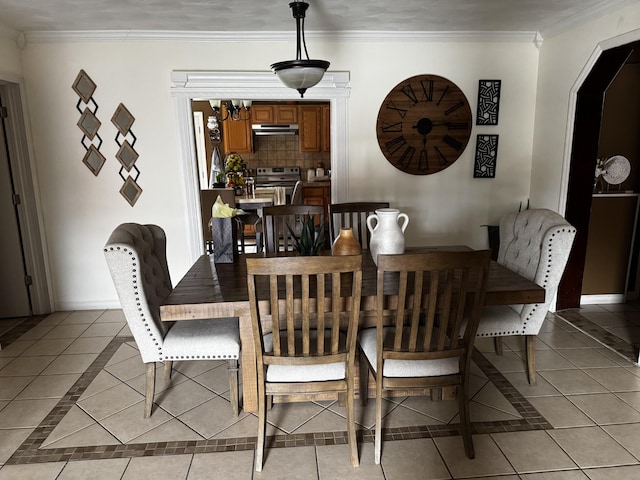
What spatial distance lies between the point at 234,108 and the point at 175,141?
3020 millimetres

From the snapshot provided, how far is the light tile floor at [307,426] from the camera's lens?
1.97m

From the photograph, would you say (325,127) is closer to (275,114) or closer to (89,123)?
(275,114)

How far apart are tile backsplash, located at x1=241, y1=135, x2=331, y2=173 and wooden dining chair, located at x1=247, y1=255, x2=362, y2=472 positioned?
19.5 feet

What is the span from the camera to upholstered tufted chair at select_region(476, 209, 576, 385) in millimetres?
2326

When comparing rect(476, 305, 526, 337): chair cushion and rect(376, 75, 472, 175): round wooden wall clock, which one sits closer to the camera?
rect(476, 305, 526, 337): chair cushion

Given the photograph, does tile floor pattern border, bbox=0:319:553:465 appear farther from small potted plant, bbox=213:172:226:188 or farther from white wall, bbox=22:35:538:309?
small potted plant, bbox=213:172:226:188

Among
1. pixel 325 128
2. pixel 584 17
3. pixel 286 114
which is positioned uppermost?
pixel 584 17

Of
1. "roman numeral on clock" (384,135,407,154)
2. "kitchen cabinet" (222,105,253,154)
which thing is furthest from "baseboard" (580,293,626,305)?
"kitchen cabinet" (222,105,253,154)

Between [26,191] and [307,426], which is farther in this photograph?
[26,191]

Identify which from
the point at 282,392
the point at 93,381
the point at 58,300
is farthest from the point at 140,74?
the point at 282,392

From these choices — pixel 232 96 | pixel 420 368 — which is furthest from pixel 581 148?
pixel 232 96

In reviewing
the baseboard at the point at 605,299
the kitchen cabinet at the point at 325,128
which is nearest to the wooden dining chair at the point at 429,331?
the baseboard at the point at 605,299

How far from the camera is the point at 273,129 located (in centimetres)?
730

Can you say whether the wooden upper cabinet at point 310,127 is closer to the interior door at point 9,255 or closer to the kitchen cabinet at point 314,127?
the kitchen cabinet at point 314,127
